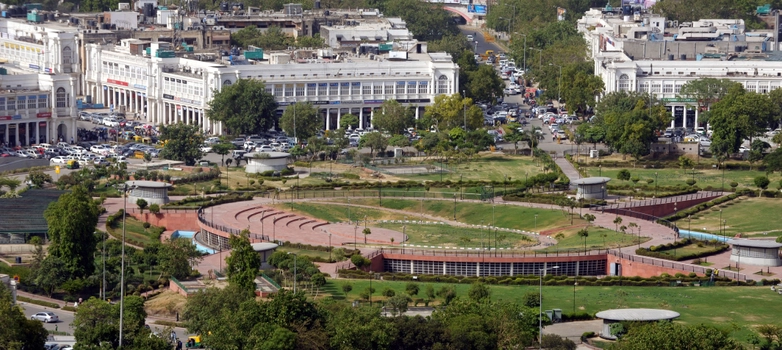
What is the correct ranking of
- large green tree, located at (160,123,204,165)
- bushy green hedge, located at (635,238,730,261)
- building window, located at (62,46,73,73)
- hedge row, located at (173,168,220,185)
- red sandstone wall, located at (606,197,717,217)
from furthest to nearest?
building window, located at (62,46,73,73) → large green tree, located at (160,123,204,165) → hedge row, located at (173,168,220,185) → red sandstone wall, located at (606,197,717,217) → bushy green hedge, located at (635,238,730,261)

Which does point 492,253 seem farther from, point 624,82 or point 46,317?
point 624,82

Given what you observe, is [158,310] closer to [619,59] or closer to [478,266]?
[478,266]

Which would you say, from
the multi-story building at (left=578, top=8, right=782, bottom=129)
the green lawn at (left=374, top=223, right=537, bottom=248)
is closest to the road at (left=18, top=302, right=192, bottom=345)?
the green lawn at (left=374, top=223, right=537, bottom=248)

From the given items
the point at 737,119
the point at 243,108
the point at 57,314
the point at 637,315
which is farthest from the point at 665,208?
the point at 57,314

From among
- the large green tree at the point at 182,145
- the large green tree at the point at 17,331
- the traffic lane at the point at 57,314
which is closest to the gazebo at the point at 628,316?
the traffic lane at the point at 57,314

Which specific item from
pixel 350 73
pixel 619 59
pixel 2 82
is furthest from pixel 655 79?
pixel 2 82

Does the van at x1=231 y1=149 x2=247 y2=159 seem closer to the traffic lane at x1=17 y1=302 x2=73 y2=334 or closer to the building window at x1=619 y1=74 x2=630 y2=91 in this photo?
the building window at x1=619 y1=74 x2=630 y2=91
